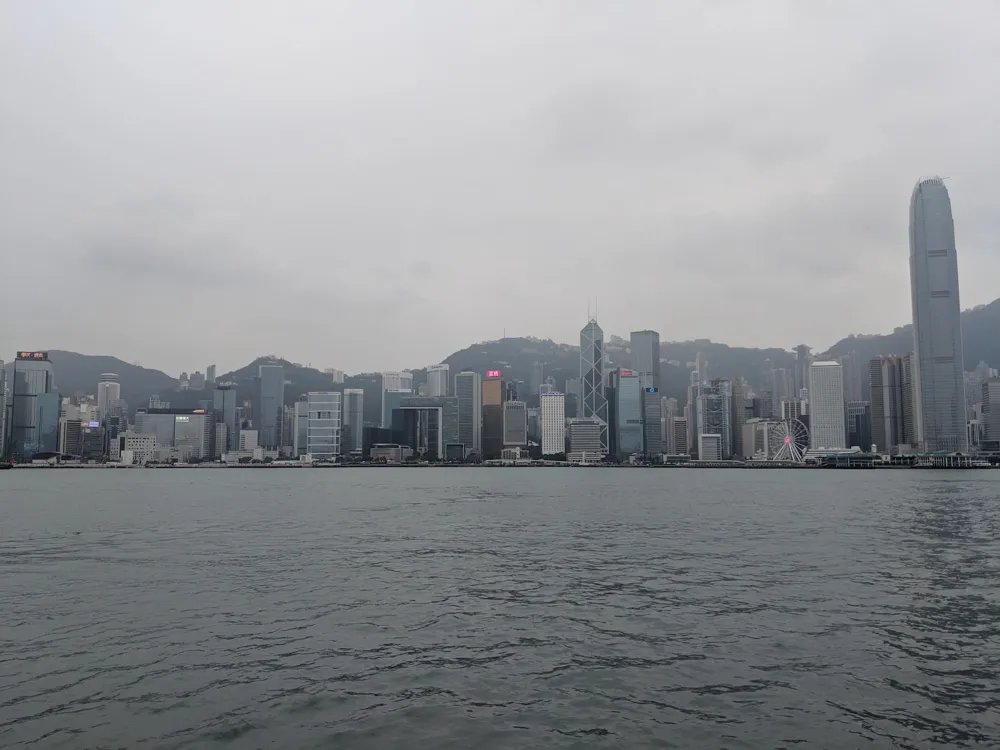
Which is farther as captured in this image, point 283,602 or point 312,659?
point 283,602

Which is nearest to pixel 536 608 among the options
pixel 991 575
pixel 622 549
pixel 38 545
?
pixel 622 549

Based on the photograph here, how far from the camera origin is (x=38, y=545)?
41.5 meters

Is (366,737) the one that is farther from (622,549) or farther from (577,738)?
(622,549)

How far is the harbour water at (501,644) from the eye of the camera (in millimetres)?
13656

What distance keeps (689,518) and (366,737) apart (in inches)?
1967

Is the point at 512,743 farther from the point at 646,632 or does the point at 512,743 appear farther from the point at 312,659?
the point at 646,632

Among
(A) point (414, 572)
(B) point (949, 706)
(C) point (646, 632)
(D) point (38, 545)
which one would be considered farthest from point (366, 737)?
(D) point (38, 545)

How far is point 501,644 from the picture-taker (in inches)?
764

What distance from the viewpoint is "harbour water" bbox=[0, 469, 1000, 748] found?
13.7 metres

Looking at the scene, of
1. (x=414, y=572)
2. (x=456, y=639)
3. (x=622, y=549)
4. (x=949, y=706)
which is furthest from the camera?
(x=622, y=549)

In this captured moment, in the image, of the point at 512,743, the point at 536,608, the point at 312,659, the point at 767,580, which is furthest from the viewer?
the point at 767,580

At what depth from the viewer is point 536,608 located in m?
23.8

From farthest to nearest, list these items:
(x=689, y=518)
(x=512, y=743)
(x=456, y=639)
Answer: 1. (x=689, y=518)
2. (x=456, y=639)
3. (x=512, y=743)

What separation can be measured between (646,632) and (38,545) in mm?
37774
